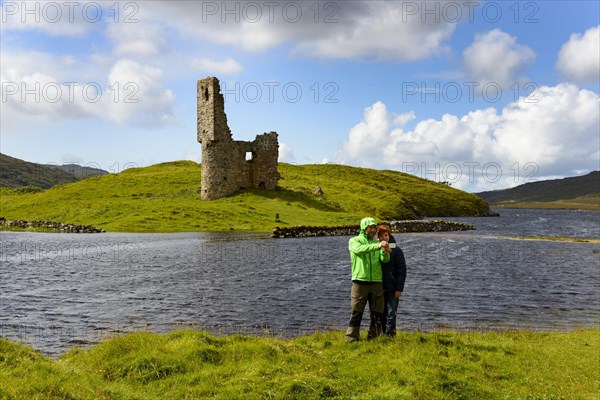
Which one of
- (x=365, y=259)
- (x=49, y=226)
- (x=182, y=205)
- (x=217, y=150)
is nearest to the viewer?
(x=365, y=259)

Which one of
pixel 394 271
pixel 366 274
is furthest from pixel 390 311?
pixel 366 274

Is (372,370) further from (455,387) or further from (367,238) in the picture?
(367,238)

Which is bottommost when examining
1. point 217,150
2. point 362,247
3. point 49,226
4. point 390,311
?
point 390,311

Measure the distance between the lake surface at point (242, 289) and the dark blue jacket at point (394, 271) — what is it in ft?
17.8

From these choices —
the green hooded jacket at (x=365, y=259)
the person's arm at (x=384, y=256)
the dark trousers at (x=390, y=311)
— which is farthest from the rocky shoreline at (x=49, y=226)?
the person's arm at (x=384, y=256)

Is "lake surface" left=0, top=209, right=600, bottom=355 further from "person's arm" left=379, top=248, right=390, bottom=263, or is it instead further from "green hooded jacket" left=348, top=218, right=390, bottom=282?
"person's arm" left=379, top=248, right=390, bottom=263

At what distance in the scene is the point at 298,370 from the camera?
42.5 feet

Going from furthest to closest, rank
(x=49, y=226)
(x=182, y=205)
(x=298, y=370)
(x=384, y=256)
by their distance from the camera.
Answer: (x=182, y=205) → (x=49, y=226) → (x=384, y=256) → (x=298, y=370)

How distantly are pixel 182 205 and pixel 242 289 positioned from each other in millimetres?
49716

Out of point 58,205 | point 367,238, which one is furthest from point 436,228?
point 367,238

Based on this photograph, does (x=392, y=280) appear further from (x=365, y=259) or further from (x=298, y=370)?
(x=298, y=370)

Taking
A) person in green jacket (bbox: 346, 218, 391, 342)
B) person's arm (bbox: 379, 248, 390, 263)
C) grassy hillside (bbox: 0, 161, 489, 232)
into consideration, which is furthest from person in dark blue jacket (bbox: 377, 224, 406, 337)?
grassy hillside (bbox: 0, 161, 489, 232)

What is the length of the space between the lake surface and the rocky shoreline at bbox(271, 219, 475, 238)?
36.6 ft

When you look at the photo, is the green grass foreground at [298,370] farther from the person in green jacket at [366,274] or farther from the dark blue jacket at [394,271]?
the dark blue jacket at [394,271]
